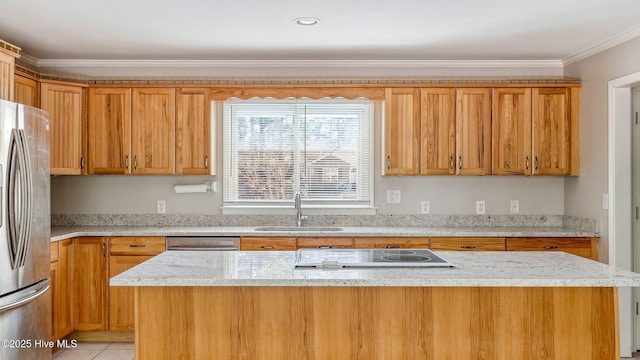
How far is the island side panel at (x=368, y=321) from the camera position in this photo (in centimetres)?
224

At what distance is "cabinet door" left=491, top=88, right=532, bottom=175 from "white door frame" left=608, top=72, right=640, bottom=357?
2.22ft

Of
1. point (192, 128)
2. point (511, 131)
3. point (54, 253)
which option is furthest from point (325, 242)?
point (54, 253)

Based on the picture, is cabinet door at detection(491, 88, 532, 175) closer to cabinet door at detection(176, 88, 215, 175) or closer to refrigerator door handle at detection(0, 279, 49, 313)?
cabinet door at detection(176, 88, 215, 175)

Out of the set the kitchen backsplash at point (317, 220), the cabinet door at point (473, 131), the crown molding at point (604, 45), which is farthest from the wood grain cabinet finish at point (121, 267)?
the crown molding at point (604, 45)

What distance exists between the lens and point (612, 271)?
2232 millimetres

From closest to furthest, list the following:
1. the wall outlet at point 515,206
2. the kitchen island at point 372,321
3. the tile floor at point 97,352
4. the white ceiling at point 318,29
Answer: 1. the kitchen island at point 372,321
2. the white ceiling at point 318,29
3. the tile floor at point 97,352
4. the wall outlet at point 515,206

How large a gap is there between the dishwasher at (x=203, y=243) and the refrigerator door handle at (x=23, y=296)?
0.96 meters

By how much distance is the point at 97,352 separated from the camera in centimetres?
389

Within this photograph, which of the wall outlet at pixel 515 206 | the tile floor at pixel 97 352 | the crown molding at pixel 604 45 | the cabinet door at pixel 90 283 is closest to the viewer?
the crown molding at pixel 604 45

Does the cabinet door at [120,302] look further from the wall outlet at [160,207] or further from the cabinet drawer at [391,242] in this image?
the cabinet drawer at [391,242]

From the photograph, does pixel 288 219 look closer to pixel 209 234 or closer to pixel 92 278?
pixel 209 234

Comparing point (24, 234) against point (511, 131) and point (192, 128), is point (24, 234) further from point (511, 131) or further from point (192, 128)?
point (511, 131)

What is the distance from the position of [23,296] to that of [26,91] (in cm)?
171

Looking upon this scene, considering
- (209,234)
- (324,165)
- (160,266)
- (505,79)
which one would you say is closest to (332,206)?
(324,165)
